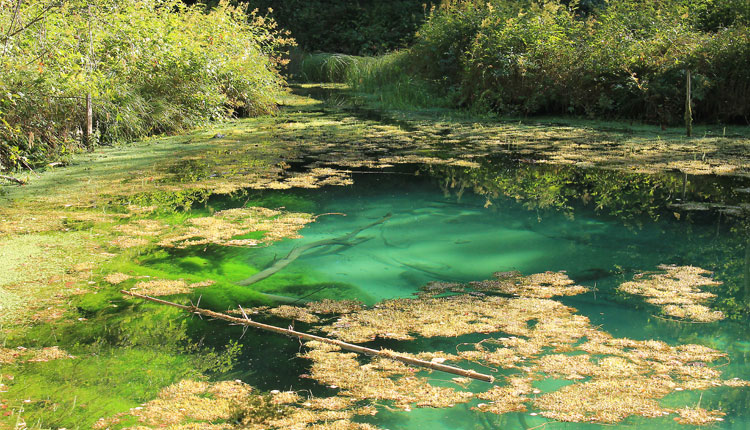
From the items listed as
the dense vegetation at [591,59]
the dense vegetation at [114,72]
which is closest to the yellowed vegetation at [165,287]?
the dense vegetation at [114,72]

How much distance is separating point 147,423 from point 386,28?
1752 cm

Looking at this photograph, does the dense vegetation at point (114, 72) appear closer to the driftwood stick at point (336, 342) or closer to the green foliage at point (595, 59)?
the driftwood stick at point (336, 342)

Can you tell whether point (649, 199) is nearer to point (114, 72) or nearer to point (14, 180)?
point (14, 180)

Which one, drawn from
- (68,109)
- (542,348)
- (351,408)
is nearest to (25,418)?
(351,408)

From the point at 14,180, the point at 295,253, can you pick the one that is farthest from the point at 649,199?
the point at 14,180

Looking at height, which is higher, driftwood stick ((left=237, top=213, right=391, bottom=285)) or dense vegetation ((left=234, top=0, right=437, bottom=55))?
dense vegetation ((left=234, top=0, right=437, bottom=55))

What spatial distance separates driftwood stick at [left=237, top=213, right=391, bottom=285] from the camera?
3070 millimetres

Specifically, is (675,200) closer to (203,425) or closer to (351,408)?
(351,408)

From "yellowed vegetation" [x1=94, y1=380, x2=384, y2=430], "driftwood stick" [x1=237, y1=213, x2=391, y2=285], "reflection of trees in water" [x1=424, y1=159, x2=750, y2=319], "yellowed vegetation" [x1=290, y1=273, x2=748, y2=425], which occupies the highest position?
"reflection of trees in water" [x1=424, y1=159, x2=750, y2=319]

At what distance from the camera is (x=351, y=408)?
189 cm

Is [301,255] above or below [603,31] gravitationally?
below

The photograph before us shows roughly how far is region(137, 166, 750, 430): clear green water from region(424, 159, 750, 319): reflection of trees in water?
13 millimetres

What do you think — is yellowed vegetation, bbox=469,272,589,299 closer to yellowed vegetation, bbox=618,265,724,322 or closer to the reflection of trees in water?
yellowed vegetation, bbox=618,265,724,322

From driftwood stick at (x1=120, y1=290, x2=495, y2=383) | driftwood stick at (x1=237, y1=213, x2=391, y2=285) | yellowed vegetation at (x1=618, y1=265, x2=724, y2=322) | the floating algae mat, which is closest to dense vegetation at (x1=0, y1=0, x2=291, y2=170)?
the floating algae mat
